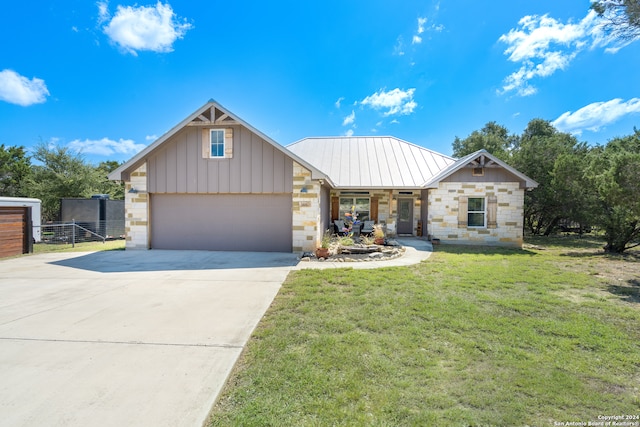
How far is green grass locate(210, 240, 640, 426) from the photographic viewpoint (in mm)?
2324

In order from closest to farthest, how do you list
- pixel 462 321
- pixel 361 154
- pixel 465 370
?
pixel 465 370, pixel 462 321, pixel 361 154

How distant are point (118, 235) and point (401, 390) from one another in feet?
55.1

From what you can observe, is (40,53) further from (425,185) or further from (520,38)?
(520,38)

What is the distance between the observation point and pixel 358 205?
598 inches

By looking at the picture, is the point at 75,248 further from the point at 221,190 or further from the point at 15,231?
the point at 221,190

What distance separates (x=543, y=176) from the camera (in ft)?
54.1

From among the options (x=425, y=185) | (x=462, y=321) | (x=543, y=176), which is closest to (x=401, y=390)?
(x=462, y=321)

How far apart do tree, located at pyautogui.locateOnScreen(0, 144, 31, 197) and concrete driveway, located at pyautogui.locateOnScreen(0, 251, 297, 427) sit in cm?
2582

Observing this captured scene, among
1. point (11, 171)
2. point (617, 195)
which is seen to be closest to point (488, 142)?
point (617, 195)

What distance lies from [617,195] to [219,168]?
12882 mm

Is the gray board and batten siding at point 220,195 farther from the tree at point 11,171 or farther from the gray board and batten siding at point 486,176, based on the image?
the tree at point 11,171

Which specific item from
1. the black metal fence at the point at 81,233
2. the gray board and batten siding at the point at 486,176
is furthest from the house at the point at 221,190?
the black metal fence at the point at 81,233

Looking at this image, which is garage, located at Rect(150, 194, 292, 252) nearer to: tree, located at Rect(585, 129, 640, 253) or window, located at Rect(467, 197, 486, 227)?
window, located at Rect(467, 197, 486, 227)

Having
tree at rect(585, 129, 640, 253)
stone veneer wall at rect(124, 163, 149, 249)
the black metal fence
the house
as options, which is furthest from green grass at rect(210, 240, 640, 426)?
the black metal fence
